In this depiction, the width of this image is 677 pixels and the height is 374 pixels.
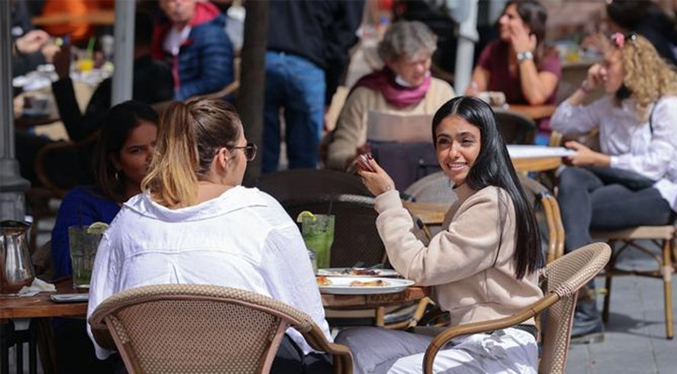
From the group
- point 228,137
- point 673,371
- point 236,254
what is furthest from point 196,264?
point 673,371

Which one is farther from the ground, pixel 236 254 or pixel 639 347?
pixel 236 254

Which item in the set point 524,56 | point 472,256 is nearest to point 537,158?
point 524,56

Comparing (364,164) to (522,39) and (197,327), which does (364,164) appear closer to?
(197,327)

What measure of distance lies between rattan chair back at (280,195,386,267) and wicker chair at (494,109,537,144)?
2.12 metres

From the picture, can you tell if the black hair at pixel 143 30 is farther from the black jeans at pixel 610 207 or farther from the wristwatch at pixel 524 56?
the black jeans at pixel 610 207

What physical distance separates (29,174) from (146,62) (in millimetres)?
918

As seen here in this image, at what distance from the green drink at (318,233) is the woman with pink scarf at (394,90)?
2478mm

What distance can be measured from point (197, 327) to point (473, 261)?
797 millimetres

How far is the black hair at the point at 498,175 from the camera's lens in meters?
3.54

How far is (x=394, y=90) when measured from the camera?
6.55 m

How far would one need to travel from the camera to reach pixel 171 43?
808 cm

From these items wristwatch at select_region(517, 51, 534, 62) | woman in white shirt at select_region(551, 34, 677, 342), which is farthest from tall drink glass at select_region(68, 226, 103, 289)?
wristwatch at select_region(517, 51, 534, 62)

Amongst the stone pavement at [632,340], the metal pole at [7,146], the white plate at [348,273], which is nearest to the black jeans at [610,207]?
the stone pavement at [632,340]

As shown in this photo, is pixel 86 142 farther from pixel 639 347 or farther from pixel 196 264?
pixel 196 264
